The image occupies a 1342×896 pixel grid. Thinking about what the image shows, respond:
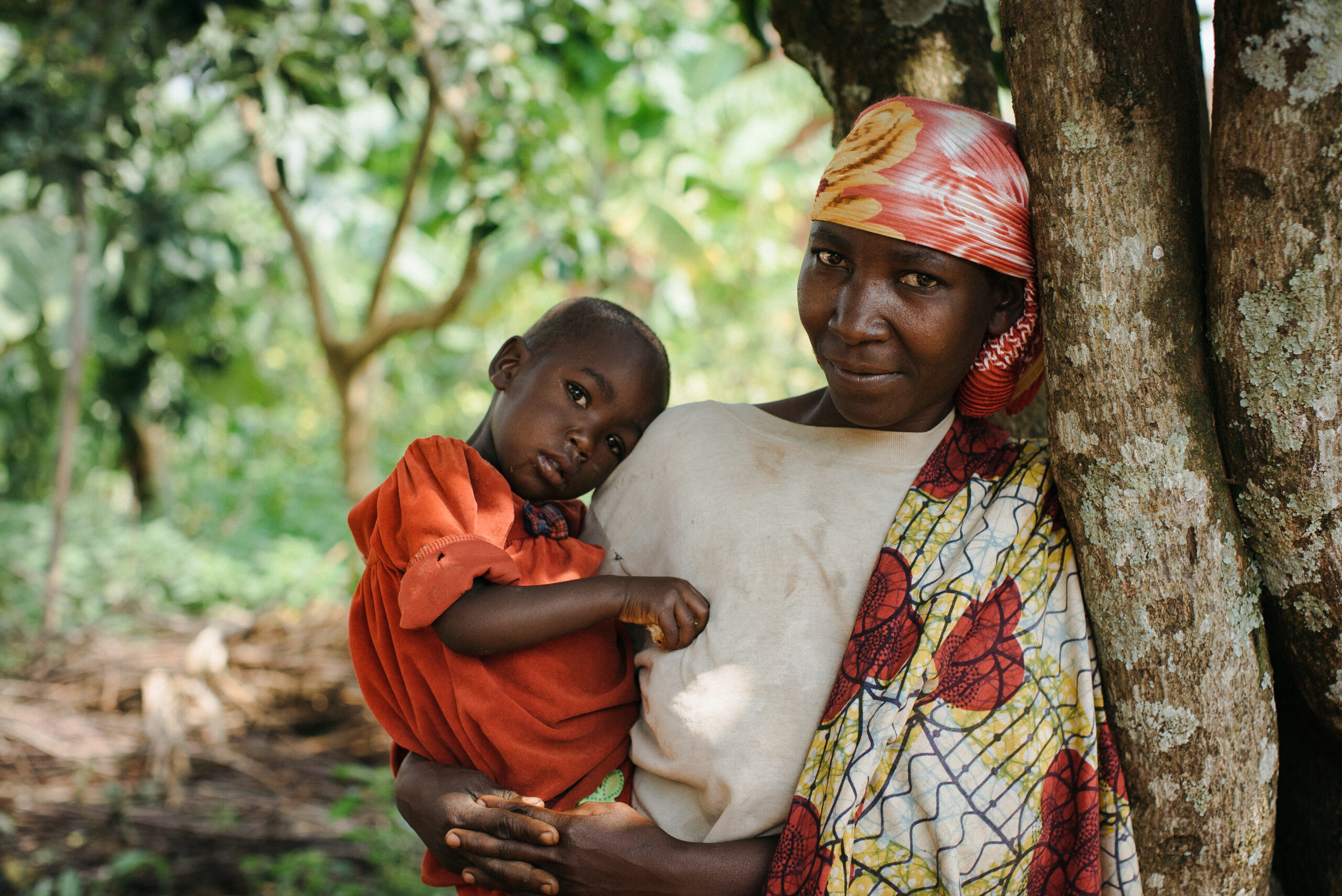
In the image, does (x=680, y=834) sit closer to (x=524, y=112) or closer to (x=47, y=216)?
(x=524, y=112)

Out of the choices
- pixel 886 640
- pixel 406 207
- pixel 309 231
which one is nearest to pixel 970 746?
pixel 886 640

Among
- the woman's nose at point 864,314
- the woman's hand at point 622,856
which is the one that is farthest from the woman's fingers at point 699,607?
the woman's nose at point 864,314

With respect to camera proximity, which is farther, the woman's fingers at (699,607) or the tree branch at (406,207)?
the tree branch at (406,207)

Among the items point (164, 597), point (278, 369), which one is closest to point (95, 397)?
point (164, 597)

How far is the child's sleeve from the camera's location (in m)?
1.45

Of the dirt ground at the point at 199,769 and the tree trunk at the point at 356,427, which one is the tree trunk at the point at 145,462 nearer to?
the tree trunk at the point at 356,427

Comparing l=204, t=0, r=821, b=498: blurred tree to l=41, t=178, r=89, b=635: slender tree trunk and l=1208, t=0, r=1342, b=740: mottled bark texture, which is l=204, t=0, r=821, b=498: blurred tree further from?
l=1208, t=0, r=1342, b=740: mottled bark texture

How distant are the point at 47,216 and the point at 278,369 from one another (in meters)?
4.29

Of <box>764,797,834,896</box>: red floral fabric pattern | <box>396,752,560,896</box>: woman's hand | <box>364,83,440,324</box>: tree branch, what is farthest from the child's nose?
<box>364,83,440,324</box>: tree branch

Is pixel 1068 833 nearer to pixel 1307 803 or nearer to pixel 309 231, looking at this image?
pixel 1307 803

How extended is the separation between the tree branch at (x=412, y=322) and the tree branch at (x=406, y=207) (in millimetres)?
90

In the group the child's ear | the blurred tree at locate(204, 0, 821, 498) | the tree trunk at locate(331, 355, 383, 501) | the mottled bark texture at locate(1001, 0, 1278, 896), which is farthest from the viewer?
the tree trunk at locate(331, 355, 383, 501)

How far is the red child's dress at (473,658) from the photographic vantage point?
150 centimetres

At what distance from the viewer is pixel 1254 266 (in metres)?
1.19
